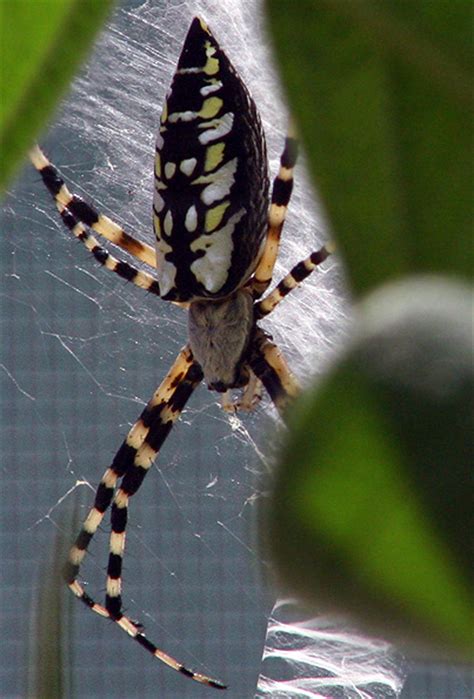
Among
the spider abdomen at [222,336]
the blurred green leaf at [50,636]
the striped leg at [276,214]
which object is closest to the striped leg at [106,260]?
the spider abdomen at [222,336]

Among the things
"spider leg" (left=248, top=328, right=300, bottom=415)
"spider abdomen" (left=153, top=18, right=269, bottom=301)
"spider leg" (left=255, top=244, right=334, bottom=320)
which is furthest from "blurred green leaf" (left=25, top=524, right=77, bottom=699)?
"spider leg" (left=248, top=328, right=300, bottom=415)

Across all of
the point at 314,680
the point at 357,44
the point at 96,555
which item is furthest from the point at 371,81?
the point at 314,680

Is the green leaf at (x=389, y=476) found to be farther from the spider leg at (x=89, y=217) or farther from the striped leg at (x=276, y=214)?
the spider leg at (x=89, y=217)

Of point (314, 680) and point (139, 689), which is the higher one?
point (314, 680)

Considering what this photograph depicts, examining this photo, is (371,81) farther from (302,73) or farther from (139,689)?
(139,689)

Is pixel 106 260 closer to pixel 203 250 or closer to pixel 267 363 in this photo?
pixel 267 363

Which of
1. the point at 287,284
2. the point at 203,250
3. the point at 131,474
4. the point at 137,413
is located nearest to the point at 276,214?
the point at 203,250
